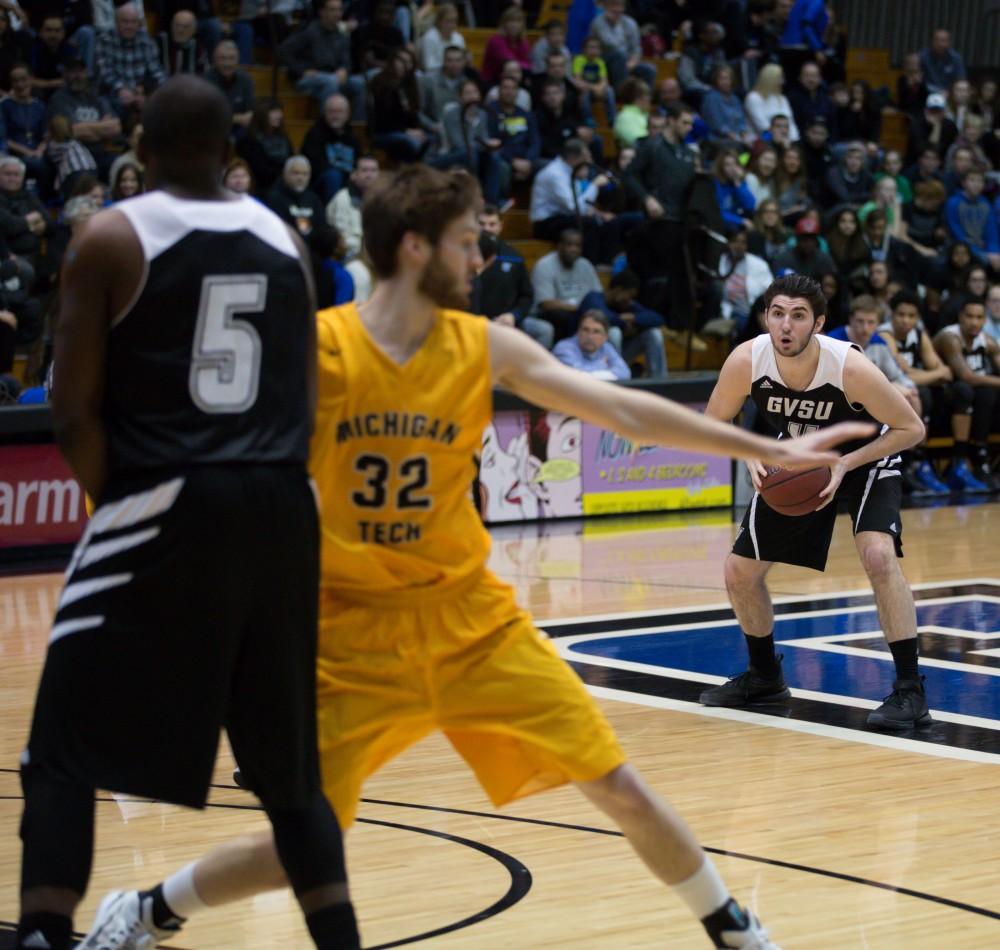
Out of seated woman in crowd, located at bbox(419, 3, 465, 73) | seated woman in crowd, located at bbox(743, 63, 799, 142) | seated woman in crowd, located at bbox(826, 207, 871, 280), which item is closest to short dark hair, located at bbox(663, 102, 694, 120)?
seated woman in crowd, located at bbox(743, 63, 799, 142)

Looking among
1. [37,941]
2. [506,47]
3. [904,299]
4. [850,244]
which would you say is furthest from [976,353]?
[37,941]

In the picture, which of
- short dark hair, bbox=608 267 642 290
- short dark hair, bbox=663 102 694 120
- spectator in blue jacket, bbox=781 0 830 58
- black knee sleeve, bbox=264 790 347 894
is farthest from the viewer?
spectator in blue jacket, bbox=781 0 830 58

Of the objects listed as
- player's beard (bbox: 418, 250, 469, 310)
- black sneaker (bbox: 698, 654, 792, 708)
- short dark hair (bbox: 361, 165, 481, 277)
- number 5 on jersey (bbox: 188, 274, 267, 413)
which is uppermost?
short dark hair (bbox: 361, 165, 481, 277)

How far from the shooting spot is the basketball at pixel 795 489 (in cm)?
663

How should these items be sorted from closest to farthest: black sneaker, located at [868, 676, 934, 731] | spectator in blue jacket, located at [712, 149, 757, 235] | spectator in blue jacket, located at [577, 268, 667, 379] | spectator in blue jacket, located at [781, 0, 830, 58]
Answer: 1. black sneaker, located at [868, 676, 934, 731]
2. spectator in blue jacket, located at [577, 268, 667, 379]
3. spectator in blue jacket, located at [712, 149, 757, 235]
4. spectator in blue jacket, located at [781, 0, 830, 58]

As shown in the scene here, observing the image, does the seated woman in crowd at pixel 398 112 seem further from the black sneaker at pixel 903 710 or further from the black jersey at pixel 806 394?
the black sneaker at pixel 903 710

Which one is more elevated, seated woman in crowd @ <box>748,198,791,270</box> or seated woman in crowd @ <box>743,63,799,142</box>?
seated woman in crowd @ <box>743,63,799,142</box>

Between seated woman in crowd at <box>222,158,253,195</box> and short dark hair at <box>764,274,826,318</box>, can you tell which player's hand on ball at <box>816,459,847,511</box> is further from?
seated woman in crowd at <box>222,158,253,195</box>

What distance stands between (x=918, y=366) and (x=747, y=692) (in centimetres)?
901

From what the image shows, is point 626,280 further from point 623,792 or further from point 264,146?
point 623,792

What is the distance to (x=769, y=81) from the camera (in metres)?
18.3

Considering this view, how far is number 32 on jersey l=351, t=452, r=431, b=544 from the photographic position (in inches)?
136

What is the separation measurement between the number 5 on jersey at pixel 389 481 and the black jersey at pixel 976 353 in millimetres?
12849

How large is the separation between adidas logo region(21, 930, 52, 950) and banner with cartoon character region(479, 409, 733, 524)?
31.6ft
